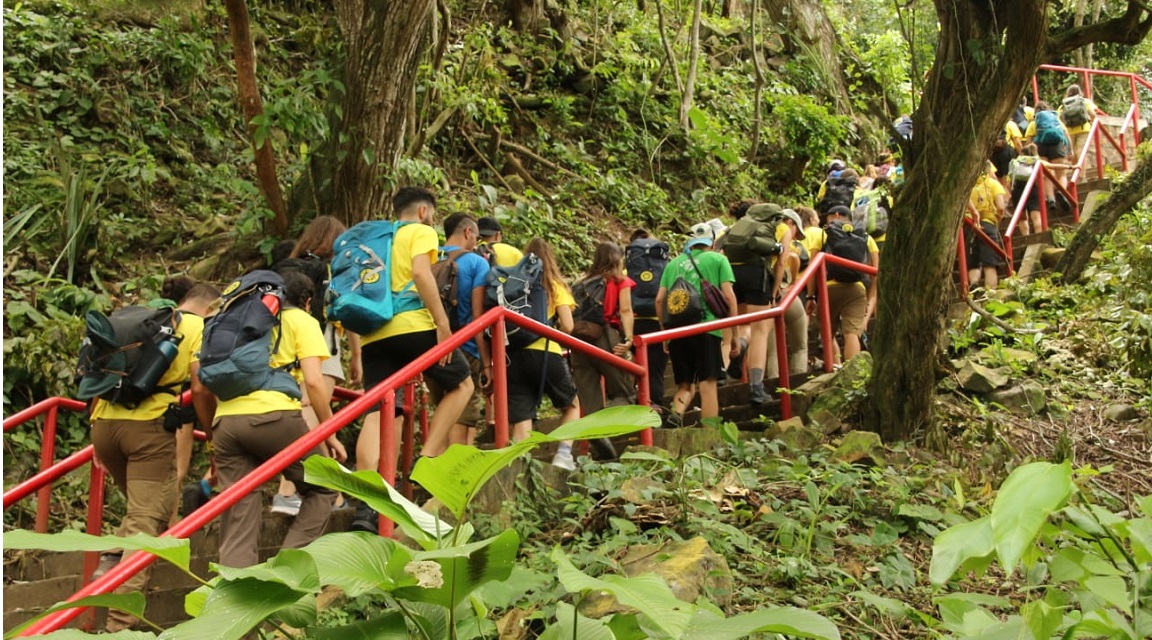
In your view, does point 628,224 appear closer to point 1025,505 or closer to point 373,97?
point 373,97

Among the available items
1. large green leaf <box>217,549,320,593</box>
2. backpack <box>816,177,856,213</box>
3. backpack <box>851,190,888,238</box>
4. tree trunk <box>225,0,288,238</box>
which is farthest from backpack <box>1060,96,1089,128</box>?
large green leaf <box>217,549,320,593</box>

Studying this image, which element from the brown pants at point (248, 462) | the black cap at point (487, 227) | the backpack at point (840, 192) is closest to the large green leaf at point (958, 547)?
the brown pants at point (248, 462)

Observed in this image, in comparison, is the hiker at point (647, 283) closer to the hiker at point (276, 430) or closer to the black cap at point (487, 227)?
the black cap at point (487, 227)

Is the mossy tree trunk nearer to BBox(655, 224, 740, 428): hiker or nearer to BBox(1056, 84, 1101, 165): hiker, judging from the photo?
BBox(655, 224, 740, 428): hiker

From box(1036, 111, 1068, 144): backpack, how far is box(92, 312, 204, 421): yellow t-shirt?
10.1 meters

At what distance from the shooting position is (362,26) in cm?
794

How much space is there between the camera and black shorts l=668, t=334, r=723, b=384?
24.5ft

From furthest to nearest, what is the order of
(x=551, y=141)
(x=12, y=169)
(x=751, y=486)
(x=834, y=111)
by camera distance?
(x=834, y=111)
(x=551, y=141)
(x=12, y=169)
(x=751, y=486)

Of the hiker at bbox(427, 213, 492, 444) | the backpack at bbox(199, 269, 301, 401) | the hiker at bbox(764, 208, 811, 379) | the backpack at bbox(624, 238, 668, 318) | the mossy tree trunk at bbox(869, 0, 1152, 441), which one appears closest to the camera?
the backpack at bbox(199, 269, 301, 401)

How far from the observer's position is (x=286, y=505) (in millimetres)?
5434

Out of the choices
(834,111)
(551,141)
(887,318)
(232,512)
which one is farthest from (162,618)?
(834,111)

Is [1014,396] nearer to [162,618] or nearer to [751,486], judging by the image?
[751,486]

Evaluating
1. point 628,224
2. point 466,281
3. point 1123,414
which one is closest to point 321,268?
point 466,281

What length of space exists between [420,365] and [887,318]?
2954mm
